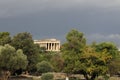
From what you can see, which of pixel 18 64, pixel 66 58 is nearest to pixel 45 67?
pixel 66 58

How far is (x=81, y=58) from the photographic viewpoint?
229 feet

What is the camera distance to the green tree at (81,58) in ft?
226

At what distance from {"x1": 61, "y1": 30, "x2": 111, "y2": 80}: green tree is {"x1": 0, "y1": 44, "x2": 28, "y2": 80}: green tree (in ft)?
32.8

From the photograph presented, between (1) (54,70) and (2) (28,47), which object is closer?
(2) (28,47)

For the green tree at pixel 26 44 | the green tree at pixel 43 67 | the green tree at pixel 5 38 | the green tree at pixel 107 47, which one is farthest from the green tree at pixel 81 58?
the green tree at pixel 5 38

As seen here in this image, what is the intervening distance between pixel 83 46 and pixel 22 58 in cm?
1326

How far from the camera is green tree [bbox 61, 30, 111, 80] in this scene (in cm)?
6875

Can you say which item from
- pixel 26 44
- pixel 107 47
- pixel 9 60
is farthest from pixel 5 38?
pixel 107 47

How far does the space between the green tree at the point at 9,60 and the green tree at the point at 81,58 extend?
9.99 metres

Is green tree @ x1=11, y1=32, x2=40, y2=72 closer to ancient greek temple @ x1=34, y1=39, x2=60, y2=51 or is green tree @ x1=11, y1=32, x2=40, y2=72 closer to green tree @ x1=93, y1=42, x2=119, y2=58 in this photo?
green tree @ x1=93, y1=42, x2=119, y2=58

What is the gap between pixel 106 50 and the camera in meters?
73.1

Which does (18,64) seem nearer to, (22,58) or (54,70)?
(22,58)

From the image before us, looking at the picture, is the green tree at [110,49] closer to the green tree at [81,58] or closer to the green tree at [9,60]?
the green tree at [81,58]

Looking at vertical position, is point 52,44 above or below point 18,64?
above
